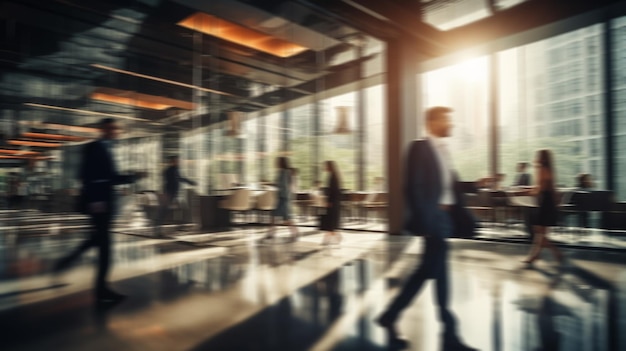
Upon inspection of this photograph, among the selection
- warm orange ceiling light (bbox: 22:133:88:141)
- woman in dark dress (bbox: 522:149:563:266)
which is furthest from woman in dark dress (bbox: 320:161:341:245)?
warm orange ceiling light (bbox: 22:133:88:141)

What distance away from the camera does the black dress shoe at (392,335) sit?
2.59m

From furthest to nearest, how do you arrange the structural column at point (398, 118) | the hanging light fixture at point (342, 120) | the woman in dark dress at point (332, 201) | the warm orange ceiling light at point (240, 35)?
the hanging light fixture at point (342, 120), the warm orange ceiling light at point (240, 35), the structural column at point (398, 118), the woman in dark dress at point (332, 201)

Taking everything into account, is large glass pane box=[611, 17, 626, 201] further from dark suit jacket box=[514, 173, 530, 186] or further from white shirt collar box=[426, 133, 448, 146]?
white shirt collar box=[426, 133, 448, 146]

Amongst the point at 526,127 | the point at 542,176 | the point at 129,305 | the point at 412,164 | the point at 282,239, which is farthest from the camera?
the point at 526,127

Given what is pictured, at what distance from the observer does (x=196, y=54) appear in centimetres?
993

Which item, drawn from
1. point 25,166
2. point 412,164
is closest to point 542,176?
point 412,164

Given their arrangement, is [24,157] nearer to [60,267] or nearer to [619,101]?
[60,267]

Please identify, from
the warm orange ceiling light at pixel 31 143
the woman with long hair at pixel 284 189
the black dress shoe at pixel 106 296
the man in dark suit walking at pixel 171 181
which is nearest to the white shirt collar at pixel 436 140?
the black dress shoe at pixel 106 296

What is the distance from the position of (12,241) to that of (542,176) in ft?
34.5

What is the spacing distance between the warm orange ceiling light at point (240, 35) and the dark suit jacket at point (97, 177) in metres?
6.21

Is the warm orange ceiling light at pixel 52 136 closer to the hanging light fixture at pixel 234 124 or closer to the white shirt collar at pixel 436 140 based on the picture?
the hanging light fixture at pixel 234 124

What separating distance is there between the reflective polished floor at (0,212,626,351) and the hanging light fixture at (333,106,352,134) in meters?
4.60

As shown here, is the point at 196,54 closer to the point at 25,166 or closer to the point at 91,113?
the point at 91,113

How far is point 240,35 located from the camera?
33.6 ft
